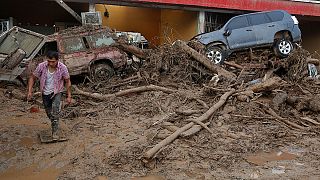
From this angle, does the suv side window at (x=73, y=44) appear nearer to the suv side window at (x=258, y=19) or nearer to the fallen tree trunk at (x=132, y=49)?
the fallen tree trunk at (x=132, y=49)

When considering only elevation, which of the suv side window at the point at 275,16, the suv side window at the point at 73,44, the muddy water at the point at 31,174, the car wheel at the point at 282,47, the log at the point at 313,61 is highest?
the suv side window at the point at 275,16

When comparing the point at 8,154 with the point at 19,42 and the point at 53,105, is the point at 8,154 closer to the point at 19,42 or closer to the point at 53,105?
the point at 53,105

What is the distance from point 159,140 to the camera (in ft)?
21.2

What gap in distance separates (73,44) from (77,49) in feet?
0.64

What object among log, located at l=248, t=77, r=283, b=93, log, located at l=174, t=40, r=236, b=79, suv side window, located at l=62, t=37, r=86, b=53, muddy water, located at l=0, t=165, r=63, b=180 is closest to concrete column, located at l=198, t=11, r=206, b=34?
log, located at l=174, t=40, r=236, b=79

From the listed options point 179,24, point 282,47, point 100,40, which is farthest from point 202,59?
point 179,24

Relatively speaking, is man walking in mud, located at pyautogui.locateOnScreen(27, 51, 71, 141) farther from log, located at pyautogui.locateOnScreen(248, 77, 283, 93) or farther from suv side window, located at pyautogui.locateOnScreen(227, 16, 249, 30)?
suv side window, located at pyautogui.locateOnScreen(227, 16, 249, 30)

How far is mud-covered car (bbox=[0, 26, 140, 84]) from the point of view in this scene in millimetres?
11492

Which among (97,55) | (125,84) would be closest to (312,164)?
(125,84)

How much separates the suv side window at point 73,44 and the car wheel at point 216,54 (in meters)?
4.13

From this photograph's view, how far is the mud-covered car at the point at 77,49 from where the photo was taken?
11492 millimetres

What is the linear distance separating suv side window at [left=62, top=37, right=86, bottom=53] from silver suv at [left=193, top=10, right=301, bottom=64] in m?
3.96

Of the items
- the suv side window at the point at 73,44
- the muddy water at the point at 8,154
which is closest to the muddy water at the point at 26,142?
the muddy water at the point at 8,154

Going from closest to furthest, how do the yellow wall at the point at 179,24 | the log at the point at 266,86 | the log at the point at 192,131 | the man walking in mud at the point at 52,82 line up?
the man walking in mud at the point at 52,82 < the log at the point at 192,131 < the log at the point at 266,86 < the yellow wall at the point at 179,24
